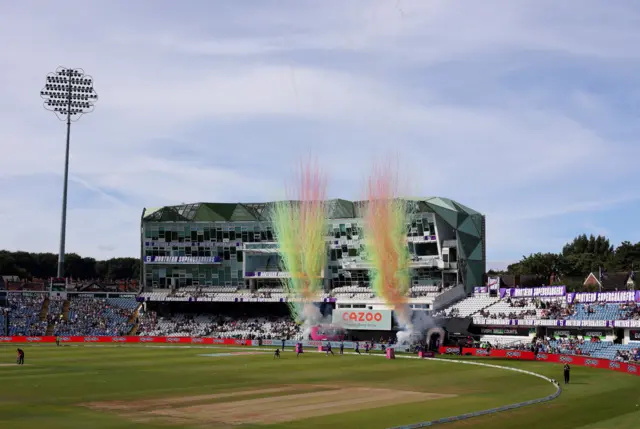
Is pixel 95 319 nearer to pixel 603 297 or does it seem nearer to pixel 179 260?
pixel 179 260

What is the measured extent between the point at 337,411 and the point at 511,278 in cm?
8461

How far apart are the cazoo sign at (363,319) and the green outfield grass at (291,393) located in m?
20.8

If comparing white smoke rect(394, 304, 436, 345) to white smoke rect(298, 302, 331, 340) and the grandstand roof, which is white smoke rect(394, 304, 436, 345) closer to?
white smoke rect(298, 302, 331, 340)

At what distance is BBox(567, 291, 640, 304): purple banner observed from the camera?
276ft

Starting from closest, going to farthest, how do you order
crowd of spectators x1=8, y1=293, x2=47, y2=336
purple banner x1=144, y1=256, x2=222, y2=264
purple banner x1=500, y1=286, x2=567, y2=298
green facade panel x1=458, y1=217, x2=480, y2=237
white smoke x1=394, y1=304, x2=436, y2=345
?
white smoke x1=394, y1=304, x2=436, y2=345
purple banner x1=500, y1=286, x2=567, y2=298
crowd of spectators x1=8, y1=293, x2=47, y2=336
green facade panel x1=458, y1=217, x2=480, y2=237
purple banner x1=144, y1=256, x2=222, y2=264

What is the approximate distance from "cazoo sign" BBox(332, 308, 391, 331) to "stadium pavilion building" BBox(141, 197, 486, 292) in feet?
75.6

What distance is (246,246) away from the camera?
439 ft

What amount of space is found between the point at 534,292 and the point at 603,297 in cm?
1251

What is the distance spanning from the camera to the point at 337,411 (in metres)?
39.8

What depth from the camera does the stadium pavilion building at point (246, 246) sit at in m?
121

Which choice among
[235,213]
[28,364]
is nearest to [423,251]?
[235,213]

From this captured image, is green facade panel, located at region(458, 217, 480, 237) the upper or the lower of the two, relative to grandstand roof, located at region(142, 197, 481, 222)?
lower

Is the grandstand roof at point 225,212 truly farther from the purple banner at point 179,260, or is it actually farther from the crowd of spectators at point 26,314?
the crowd of spectators at point 26,314

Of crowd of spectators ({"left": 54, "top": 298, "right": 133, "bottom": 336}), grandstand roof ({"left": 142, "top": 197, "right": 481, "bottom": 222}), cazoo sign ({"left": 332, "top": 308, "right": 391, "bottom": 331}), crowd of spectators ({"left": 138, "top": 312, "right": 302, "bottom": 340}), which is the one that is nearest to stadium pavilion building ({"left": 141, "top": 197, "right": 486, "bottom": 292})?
grandstand roof ({"left": 142, "top": 197, "right": 481, "bottom": 222})
